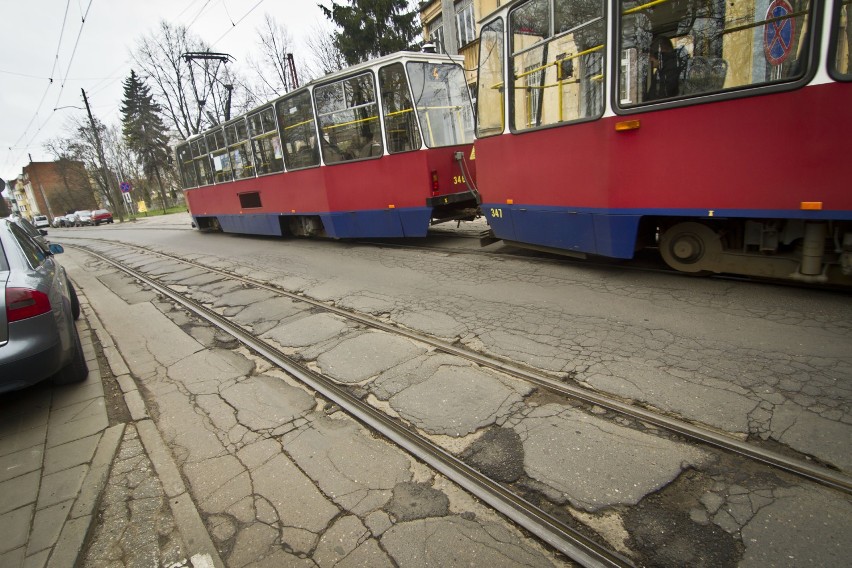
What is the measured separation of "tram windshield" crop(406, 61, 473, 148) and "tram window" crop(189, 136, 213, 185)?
965 centimetres

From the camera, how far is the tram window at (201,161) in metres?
14.5

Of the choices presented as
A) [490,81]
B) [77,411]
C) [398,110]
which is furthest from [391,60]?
[77,411]

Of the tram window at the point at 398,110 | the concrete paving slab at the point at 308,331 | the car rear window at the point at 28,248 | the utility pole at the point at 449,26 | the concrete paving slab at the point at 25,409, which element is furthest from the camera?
the utility pole at the point at 449,26

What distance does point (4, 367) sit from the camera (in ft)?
10.6

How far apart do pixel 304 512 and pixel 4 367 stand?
2.78 m

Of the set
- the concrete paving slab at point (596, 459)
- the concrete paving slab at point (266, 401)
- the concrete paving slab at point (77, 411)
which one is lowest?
the concrete paving slab at point (596, 459)

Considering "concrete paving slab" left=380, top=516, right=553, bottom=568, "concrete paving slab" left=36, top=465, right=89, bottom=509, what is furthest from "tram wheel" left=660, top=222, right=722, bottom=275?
"concrete paving slab" left=36, top=465, right=89, bottom=509

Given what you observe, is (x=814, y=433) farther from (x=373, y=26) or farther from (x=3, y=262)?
(x=373, y=26)

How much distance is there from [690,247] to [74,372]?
21.8ft

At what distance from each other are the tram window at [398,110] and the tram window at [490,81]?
5.56 ft

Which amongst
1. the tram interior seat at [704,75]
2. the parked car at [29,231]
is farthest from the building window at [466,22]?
the parked car at [29,231]

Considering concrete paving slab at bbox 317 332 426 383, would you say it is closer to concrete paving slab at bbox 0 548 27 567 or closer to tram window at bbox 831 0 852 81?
concrete paving slab at bbox 0 548 27 567

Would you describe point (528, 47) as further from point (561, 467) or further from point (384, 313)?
→ point (561, 467)

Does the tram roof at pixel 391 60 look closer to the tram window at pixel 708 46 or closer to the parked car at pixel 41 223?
the tram window at pixel 708 46
